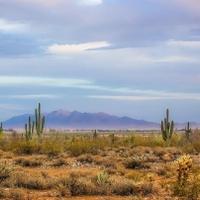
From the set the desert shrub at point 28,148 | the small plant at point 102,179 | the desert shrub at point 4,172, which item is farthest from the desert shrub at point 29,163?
the small plant at point 102,179

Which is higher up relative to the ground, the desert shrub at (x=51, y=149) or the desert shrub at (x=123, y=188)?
the desert shrub at (x=51, y=149)

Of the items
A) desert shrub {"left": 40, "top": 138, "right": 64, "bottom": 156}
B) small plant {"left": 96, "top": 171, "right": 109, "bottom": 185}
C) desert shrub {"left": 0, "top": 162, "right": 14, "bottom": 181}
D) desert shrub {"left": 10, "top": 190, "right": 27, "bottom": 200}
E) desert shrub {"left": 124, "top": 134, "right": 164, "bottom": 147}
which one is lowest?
desert shrub {"left": 10, "top": 190, "right": 27, "bottom": 200}

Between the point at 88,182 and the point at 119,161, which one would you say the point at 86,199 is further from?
the point at 119,161

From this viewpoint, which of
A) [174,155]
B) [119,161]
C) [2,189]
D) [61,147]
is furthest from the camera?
[61,147]

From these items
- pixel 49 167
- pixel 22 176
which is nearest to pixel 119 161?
pixel 49 167

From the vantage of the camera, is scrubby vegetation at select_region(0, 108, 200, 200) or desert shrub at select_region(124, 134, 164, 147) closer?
scrubby vegetation at select_region(0, 108, 200, 200)

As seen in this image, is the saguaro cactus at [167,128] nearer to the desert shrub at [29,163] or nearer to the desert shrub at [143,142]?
the desert shrub at [143,142]

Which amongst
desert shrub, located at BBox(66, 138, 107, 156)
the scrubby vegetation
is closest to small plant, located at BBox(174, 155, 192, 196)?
the scrubby vegetation

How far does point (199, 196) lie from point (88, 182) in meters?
3.31

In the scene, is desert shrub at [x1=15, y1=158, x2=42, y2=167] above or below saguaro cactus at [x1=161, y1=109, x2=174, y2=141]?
below

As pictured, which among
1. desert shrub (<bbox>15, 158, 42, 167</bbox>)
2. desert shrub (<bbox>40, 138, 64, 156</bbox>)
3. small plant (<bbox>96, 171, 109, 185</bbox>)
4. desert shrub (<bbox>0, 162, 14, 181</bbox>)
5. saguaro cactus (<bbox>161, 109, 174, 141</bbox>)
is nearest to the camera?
small plant (<bbox>96, 171, 109, 185</bbox>)

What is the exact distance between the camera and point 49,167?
26.4 m

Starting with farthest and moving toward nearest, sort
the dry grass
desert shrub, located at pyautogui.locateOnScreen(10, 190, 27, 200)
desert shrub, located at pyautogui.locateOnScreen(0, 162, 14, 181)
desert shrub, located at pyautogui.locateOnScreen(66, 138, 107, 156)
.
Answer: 1. desert shrub, located at pyautogui.locateOnScreen(66, 138, 107, 156)
2. desert shrub, located at pyautogui.locateOnScreen(0, 162, 14, 181)
3. the dry grass
4. desert shrub, located at pyautogui.locateOnScreen(10, 190, 27, 200)

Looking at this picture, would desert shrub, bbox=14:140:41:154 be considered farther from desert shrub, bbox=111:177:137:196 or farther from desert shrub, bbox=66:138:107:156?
desert shrub, bbox=111:177:137:196
